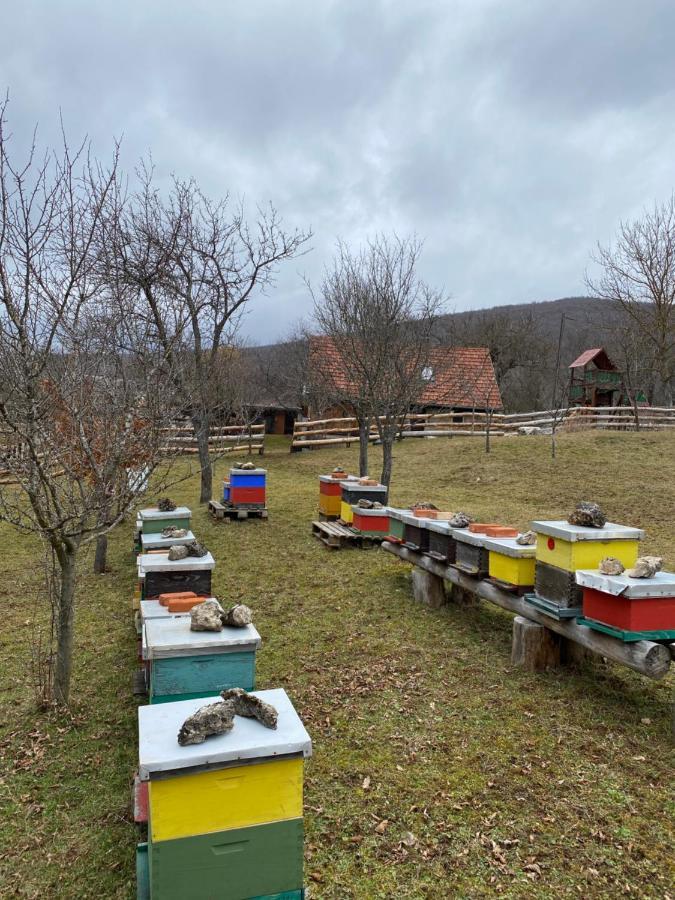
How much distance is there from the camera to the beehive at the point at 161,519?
7.65 meters

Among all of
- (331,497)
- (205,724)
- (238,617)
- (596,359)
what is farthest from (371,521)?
(596,359)

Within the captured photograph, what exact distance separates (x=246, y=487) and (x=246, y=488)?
2 centimetres

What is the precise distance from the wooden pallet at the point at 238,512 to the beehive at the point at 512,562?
21.9ft

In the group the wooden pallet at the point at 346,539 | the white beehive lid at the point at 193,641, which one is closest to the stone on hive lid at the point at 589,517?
the white beehive lid at the point at 193,641

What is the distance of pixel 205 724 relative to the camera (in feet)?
7.93

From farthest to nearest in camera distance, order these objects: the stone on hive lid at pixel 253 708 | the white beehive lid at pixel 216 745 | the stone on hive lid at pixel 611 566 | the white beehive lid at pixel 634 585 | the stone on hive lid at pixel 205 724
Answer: the stone on hive lid at pixel 611 566 < the white beehive lid at pixel 634 585 < the stone on hive lid at pixel 253 708 < the stone on hive lid at pixel 205 724 < the white beehive lid at pixel 216 745

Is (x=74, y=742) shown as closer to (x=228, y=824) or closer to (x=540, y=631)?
(x=228, y=824)

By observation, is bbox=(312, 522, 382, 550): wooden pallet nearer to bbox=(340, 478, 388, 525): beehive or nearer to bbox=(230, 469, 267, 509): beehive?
bbox=(340, 478, 388, 525): beehive

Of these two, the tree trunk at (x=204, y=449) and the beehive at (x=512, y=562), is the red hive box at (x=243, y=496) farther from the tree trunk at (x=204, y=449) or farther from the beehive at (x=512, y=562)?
the beehive at (x=512, y=562)

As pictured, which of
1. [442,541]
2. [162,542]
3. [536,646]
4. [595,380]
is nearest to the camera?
[536,646]

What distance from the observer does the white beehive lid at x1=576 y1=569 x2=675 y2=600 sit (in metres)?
4.00

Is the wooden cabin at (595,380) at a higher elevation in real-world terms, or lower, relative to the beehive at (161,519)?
higher

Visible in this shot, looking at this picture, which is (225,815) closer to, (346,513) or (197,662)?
(197,662)

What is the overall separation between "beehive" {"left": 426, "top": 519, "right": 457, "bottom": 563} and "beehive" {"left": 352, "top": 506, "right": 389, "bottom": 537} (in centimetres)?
255
